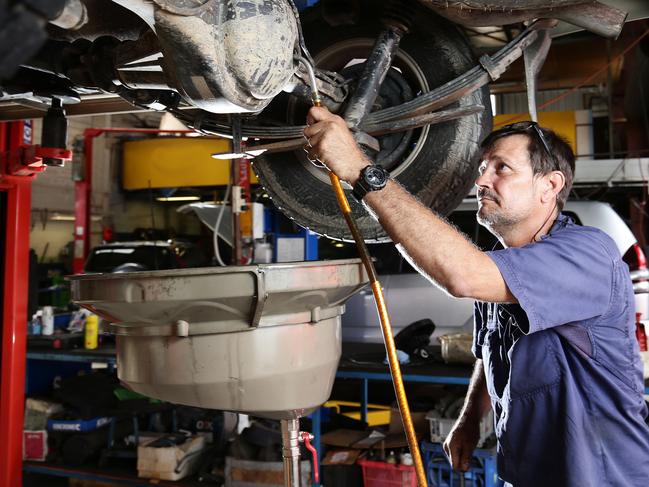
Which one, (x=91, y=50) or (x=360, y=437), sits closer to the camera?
(x=91, y=50)

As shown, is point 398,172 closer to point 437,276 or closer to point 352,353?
point 437,276

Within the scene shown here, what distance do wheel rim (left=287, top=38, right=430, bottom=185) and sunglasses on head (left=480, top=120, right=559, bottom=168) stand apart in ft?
0.58

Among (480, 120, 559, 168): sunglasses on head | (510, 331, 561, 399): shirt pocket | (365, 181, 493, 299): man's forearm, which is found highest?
(480, 120, 559, 168): sunglasses on head

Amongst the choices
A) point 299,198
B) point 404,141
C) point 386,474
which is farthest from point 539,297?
point 386,474

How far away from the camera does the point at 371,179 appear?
49.1 inches

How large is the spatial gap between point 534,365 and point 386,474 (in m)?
1.67

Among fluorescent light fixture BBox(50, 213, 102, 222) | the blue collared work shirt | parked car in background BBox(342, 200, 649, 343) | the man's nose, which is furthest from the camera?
fluorescent light fixture BBox(50, 213, 102, 222)

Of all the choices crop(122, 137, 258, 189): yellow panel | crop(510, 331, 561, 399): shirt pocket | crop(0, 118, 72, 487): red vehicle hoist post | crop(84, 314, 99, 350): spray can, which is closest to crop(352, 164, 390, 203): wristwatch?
crop(510, 331, 561, 399): shirt pocket

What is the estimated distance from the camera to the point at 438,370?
2.90m

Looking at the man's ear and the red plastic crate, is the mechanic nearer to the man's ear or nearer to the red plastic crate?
the man's ear

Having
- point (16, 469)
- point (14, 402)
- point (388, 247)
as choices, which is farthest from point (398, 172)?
point (388, 247)

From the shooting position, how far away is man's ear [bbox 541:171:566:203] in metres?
1.50

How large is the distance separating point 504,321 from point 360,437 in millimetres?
1811

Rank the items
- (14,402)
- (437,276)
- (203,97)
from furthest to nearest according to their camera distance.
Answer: (14,402)
(437,276)
(203,97)
